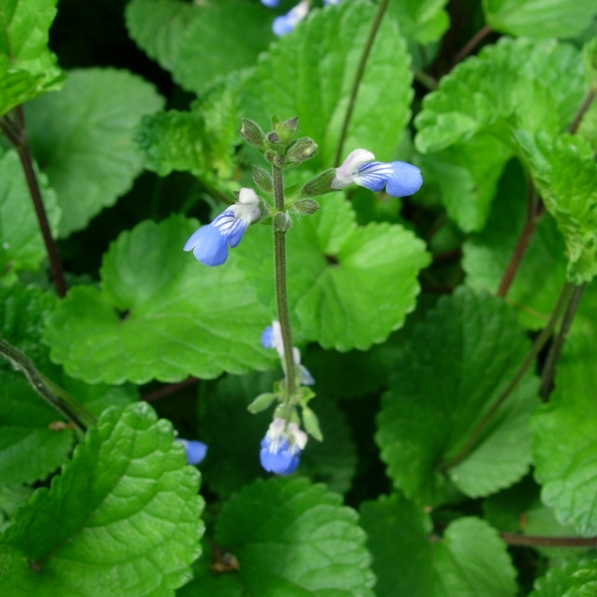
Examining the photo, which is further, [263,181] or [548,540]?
[548,540]

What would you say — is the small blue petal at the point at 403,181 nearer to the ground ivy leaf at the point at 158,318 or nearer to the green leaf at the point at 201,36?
the ground ivy leaf at the point at 158,318

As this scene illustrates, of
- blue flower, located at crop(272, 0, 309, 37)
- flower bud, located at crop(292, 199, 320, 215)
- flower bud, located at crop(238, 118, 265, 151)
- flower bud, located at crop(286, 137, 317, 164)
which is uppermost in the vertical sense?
flower bud, located at crop(238, 118, 265, 151)

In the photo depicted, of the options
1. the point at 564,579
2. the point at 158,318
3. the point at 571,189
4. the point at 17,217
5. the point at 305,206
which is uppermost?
the point at 305,206

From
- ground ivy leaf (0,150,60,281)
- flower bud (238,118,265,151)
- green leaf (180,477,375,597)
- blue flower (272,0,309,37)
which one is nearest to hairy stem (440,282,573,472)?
green leaf (180,477,375,597)

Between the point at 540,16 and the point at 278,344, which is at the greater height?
the point at 540,16

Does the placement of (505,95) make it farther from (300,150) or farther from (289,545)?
(289,545)

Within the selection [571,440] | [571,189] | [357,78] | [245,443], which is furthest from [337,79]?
[571,440]

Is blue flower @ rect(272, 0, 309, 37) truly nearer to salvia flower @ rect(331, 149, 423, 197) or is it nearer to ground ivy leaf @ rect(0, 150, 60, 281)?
ground ivy leaf @ rect(0, 150, 60, 281)
